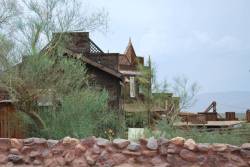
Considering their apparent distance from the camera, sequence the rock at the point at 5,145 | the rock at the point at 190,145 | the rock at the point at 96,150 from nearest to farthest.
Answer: the rock at the point at 190,145, the rock at the point at 96,150, the rock at the point at 5,145

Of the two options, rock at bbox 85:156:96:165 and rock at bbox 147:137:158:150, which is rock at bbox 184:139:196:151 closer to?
rock at bbox 147:137:158:150

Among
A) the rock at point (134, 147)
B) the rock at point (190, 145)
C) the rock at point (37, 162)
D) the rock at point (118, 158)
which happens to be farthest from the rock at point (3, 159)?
the rock at point (190, 145)

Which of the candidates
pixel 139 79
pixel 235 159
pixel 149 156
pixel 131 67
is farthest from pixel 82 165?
pixel 131 67

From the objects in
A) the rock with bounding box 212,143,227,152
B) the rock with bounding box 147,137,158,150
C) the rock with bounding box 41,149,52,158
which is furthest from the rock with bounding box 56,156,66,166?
the rock with bounding box 212,143,227,152

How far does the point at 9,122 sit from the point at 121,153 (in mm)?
8417

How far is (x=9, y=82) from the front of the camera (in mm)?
15500

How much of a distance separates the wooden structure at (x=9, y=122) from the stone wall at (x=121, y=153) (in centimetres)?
506

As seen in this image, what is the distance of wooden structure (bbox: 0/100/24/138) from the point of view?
17469mm

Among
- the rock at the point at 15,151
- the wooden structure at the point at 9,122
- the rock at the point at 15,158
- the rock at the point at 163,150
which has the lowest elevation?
the rock at the point at 15,158

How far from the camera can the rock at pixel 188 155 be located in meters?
10.5

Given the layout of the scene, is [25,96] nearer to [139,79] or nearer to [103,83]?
[103,83]

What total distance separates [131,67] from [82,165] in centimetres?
3079

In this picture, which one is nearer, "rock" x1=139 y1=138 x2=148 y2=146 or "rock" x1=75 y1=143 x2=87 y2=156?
"rock" x1=139 y1=138 x2=148 y2=146

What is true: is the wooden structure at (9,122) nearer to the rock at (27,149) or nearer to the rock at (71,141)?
the rock at (27,149)
